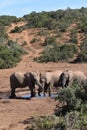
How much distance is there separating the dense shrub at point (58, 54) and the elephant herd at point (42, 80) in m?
10.6

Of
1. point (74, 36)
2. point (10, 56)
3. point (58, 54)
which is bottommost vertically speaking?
point (58, 54)

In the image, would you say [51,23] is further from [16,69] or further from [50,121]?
[50,121]

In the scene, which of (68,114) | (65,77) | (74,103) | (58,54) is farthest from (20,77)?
(58,54)

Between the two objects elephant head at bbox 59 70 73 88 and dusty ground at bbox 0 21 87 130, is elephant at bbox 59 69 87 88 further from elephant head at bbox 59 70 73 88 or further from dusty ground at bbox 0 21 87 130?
dusty ground at bbox 0 21 87 130

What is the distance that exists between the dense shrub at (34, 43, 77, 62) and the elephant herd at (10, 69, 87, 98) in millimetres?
10630

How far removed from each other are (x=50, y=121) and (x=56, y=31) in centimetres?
3042

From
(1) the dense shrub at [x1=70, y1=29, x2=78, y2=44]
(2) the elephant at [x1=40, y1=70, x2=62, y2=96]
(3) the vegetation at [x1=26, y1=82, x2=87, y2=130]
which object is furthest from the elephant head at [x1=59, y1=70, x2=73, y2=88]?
(1) the dense shrub at [x1=70, y1=29, x2=78, y2=44]

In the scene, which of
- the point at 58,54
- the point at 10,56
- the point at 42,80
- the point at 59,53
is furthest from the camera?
the point at 59,53

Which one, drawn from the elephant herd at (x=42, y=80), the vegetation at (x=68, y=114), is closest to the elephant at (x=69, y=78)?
the elephant herd at (x=42, y=80)

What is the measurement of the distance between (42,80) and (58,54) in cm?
1224

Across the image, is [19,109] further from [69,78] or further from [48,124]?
[69,78]

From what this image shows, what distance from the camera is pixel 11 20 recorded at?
174ft

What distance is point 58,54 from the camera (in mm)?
32469

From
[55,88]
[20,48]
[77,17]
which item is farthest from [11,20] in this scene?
[55,88]
